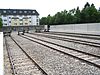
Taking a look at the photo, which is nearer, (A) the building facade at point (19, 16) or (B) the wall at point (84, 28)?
(B) the wall at point (84, 28)

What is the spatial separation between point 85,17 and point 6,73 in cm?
5976

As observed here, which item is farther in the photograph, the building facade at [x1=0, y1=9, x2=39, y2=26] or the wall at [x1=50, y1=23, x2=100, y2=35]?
the building facade at [x1=0, y1=9, x2=39, y2=26]

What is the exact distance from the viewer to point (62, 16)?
87.2m

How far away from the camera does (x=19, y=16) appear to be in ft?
417

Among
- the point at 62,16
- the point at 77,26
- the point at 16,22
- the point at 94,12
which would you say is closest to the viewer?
the point at 77,26

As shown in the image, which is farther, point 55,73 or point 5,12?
point 5,12

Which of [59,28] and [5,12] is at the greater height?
[5,12]

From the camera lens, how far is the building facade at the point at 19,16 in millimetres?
123438

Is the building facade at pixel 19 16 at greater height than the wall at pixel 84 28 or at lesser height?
greater

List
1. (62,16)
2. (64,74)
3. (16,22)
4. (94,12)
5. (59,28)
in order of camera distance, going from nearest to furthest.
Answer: (64,74), (59,28), (94,12), (62,16), (16,22)

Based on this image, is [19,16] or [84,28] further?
[19,16]

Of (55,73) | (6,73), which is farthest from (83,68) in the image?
(6,73)

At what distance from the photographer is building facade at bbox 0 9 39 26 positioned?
123m

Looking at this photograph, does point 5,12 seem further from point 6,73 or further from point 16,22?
point 6,73
